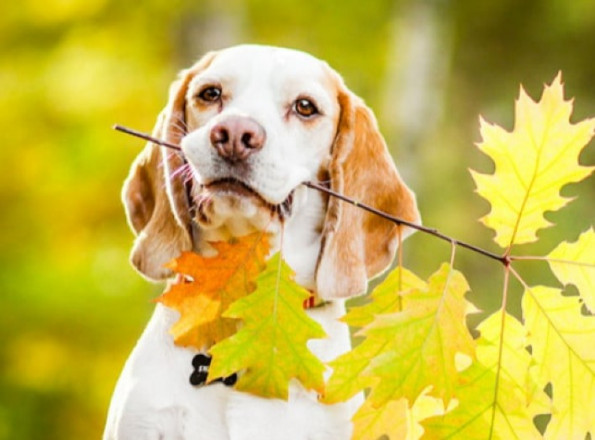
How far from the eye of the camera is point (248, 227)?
2.30m

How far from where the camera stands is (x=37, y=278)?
8.64 m

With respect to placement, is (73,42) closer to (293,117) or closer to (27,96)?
(27,96)

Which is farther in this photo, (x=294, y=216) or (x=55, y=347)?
(x=55, y=347)

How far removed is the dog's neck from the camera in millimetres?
2371

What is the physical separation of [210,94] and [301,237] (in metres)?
0.36

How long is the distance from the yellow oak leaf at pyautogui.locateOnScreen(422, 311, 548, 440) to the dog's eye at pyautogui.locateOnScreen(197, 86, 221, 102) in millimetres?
812

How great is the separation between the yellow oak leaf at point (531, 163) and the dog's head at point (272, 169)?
49 cm

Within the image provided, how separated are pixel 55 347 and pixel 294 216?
22.3ft

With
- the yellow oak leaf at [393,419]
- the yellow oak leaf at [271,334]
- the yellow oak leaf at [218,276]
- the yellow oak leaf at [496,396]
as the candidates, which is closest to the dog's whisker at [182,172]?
the yellow oak leaf at [218,276]

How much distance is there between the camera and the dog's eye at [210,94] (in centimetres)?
235

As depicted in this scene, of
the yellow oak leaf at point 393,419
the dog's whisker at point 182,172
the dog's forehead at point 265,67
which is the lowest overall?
the yellow oak leaf at point 393,419

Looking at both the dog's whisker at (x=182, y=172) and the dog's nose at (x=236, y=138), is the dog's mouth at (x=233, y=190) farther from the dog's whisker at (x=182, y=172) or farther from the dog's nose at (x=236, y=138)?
the dog's whisker at (x=182, y=172)

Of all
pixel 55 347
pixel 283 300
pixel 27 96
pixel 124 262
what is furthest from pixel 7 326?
pixel 283 300

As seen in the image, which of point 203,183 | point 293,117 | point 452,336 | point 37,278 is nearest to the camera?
point 452,336
